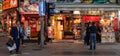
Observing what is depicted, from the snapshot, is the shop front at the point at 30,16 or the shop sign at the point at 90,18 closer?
the shop front at the point at 30,16

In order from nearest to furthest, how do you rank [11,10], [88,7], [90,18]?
[88,7] → [90,18] → [11,10]

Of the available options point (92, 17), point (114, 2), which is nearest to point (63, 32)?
point (92, 17)

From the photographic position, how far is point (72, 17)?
3144 centimetres

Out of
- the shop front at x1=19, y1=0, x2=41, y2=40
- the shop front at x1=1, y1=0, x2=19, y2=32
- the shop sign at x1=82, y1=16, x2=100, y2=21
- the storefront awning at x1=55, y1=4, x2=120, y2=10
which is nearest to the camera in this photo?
the shop front at x1=19, y1=0, x2=41, y2=40

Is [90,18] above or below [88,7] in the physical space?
below

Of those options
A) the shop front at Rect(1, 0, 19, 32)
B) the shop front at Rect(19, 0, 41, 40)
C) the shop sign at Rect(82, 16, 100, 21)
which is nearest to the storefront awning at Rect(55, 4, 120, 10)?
the shop sign at Rect(82, 16, 100, 21)

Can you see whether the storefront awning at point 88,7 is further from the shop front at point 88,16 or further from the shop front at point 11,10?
the shop front at point 11,10

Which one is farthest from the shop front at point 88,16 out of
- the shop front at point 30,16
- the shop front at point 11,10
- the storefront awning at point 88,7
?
the shop front at point 11,10

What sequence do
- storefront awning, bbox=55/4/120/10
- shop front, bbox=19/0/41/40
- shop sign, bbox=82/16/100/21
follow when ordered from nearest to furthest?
shop front, bbox=19/0/41/40
storefront awning, bbox=55/4/120/10
shop sign, bbox=82/16/100/21

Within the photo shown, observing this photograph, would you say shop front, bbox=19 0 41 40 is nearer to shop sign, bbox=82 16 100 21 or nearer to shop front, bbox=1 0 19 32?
shop front, bbox=1 0 19 32

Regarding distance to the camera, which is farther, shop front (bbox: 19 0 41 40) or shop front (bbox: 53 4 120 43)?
shop front (bbox: 53 4 120 43)

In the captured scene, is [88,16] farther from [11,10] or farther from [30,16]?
[11,10]

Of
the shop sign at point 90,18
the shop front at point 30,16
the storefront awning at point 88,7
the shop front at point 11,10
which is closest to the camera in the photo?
the shop front at point 30,16

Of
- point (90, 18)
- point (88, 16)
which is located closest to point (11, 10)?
point (88, 16)
